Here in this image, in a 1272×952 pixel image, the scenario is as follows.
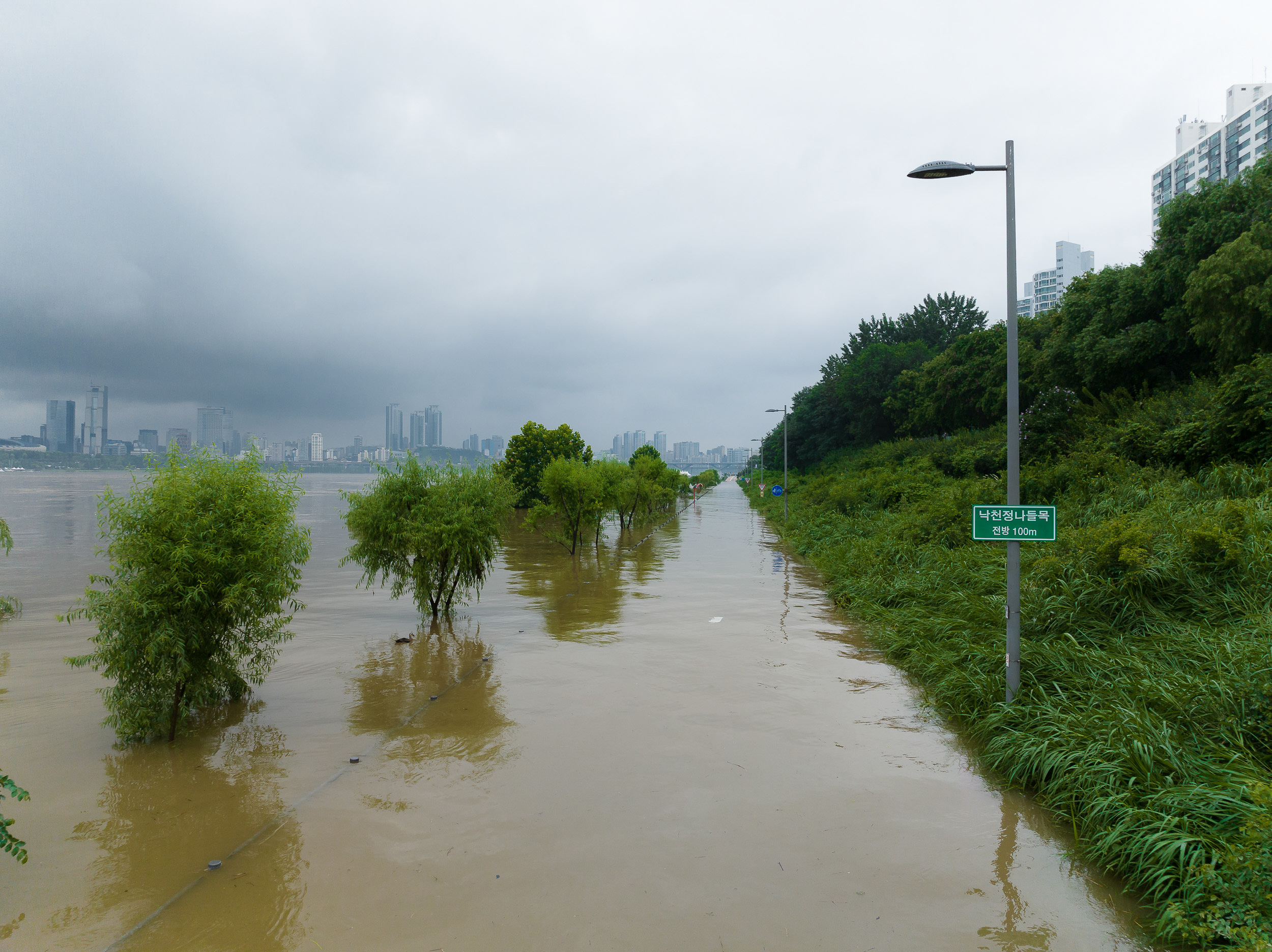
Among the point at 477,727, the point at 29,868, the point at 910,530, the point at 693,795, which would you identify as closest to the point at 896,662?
the point at 693,795

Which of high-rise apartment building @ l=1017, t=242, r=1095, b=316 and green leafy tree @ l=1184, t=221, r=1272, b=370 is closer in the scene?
green leafy tree @ l=1184, t=221, r=1272, b=370

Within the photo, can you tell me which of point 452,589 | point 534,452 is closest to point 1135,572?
point 452,589

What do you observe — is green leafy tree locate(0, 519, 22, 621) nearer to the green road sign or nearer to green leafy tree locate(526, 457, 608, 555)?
green leafy tree locate(526, 457, 608, 555)

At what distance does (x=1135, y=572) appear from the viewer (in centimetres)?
954

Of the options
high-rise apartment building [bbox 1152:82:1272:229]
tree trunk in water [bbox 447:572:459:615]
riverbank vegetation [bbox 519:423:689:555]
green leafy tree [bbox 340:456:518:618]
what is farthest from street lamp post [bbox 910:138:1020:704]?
high-rise apartment building [bbox 1152:82:1272:229]

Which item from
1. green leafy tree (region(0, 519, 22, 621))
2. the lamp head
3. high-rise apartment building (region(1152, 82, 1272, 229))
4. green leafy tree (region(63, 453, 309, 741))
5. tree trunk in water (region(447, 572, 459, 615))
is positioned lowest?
green leafy tree (region(0, 519, 22, 621))

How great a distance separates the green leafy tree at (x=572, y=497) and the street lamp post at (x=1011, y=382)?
70.0 feet

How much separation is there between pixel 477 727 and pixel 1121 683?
24.2 ft

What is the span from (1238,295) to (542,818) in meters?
21.0

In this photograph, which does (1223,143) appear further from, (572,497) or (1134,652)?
(1134,652)

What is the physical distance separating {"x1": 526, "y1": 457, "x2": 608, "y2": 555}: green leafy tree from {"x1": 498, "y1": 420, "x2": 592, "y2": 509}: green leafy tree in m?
32.1

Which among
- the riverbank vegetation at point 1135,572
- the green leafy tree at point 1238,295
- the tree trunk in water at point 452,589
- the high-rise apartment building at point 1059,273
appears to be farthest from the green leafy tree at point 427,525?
the high-rise apartment building at point 1059,273

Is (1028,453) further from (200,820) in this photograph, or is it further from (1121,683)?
(200,820)

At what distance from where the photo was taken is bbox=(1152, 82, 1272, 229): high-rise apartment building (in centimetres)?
9262
